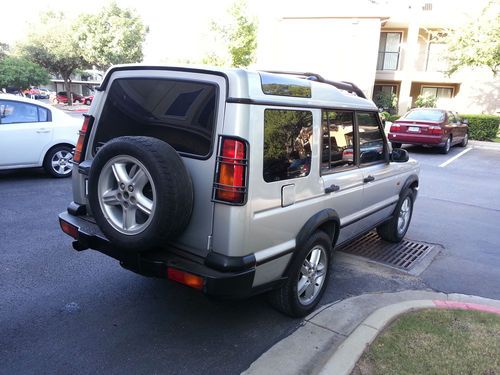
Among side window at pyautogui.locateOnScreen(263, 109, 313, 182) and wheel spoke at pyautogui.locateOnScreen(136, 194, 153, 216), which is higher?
side window at pyautogui.locateOnScreen(263, 109, 313, 182)

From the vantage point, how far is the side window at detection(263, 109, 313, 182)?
2947 millimetres

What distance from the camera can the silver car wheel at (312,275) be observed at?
357 centimetres

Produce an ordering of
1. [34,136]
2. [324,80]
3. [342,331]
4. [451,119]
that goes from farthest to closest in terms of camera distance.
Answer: [451,119], [34,136], [324,80], [342,331]

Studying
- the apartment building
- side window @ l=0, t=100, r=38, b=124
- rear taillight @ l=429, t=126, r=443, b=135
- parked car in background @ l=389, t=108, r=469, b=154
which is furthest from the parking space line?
side window @ l=0, t=100, r=38, b=124

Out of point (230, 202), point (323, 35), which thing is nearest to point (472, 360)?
point (230, 202)

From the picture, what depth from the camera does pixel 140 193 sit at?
288 cm

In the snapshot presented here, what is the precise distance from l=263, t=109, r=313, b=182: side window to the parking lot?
131cm

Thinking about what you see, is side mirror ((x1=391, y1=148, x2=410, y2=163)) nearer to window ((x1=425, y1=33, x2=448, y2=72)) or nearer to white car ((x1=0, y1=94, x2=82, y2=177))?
white car ((x1=0, y1=94, x2=82, y2=177))

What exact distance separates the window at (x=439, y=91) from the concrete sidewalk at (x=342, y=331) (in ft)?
85.5

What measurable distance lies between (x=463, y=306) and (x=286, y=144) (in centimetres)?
231

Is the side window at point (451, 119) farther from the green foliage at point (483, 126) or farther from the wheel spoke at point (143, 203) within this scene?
the wheel spoke at point (143, 203)

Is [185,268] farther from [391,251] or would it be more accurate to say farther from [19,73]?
[19,73]

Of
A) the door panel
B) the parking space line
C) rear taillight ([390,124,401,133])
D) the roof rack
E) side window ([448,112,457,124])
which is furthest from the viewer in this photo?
side window ([448,112,457,124])

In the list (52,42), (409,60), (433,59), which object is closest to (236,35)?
(409,60)
